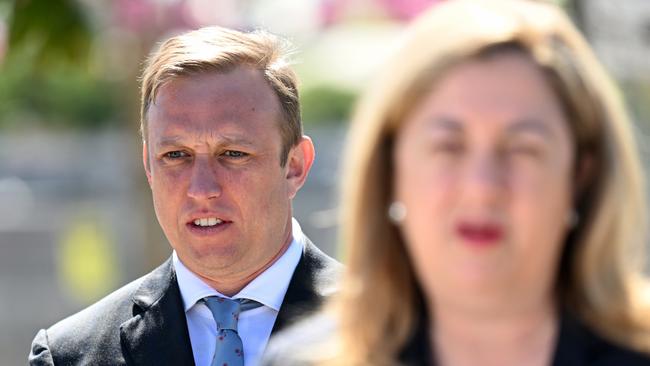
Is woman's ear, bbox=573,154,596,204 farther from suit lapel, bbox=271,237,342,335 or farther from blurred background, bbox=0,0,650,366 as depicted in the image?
suit lapel, bbox=271,237,342,335

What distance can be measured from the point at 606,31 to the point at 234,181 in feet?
13.3

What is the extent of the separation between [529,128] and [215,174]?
1.30 m

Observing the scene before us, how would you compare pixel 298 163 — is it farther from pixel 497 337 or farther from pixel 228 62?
pixel 497 337

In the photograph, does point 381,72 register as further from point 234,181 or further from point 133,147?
point 133,147

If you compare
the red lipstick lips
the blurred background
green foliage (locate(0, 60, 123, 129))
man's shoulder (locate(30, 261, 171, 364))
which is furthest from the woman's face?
green foliage (locate(0, 60, 123, 129))

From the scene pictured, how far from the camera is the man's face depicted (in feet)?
9.89

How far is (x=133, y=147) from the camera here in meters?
8.48

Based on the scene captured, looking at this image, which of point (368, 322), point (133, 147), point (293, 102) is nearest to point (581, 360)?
point (368, 322)

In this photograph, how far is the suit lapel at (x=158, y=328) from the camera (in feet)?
9.80

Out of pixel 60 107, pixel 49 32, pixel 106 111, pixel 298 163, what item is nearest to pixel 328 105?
pixel 106 111

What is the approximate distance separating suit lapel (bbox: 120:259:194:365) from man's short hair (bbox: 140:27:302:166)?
38 cm

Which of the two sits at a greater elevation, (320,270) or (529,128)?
(529,128)

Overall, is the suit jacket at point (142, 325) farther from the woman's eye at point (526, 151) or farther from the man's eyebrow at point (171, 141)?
the woman's eye at point (526, 151)

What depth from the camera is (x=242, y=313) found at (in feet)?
10.0
